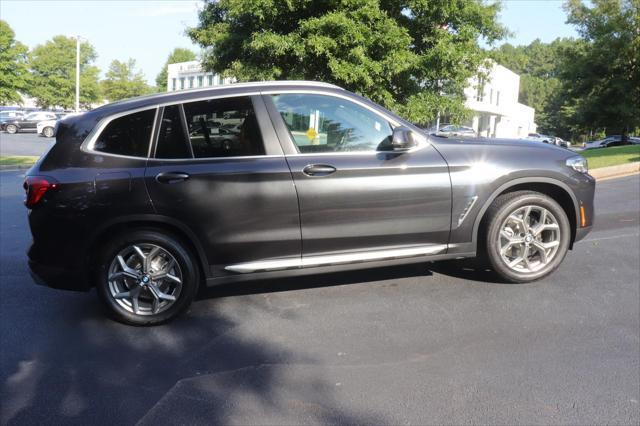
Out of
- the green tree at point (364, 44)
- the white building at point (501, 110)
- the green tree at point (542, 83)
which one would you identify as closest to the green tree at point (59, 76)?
the white building at point (501, 110)

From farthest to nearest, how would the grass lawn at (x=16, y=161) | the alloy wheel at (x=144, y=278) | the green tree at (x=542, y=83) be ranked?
the green tree at (x=542, y=83), the grass lawn at (x=16, y=161), the alloy wheel at (x=144, y=278)

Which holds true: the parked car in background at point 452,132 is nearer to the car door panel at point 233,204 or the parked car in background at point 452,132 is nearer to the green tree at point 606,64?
the car door panel at point 233,204

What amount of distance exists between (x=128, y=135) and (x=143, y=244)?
2.76 ft

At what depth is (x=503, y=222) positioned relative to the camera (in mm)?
4680

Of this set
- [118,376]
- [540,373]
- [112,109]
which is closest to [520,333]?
[540,373]

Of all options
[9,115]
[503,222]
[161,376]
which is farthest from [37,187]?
[9,115]

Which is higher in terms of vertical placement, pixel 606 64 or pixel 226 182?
pixel 606 64

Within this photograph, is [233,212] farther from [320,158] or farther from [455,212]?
[455,212]

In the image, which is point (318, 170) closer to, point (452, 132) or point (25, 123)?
point (452, 132)

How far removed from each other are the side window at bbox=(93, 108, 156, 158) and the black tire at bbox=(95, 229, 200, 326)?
623mm

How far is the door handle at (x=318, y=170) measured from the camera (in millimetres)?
4234

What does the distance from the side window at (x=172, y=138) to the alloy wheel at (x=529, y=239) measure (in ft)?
8.82

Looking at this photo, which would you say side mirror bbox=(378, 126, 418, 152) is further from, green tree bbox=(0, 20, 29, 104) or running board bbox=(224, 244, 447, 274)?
green tree bbox=(0, 20, 29, 104)

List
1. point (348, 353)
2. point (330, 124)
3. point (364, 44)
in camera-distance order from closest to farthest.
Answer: point (348, 353) < point (330, 124) < point (364, 44)
